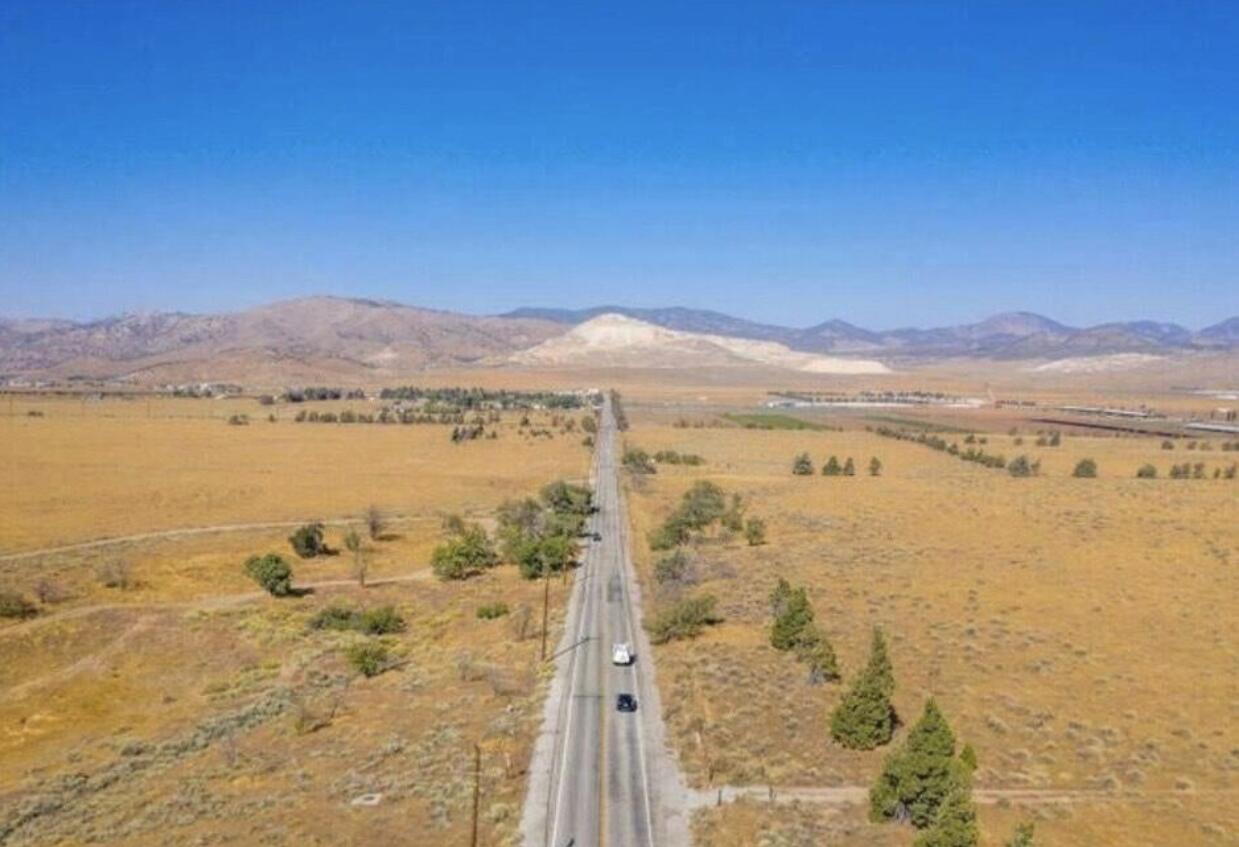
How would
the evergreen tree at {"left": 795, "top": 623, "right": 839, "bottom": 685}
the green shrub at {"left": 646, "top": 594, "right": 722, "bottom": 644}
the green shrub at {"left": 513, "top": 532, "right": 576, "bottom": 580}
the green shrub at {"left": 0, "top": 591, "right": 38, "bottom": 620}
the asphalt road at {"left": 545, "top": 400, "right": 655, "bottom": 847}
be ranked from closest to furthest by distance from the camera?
the asphalt road at {"left": 545, "top": 400, "right": 655, "bottom": 847}, the evergreen tree at {"left": 795, "top": 623, "right": 839, "bottom": 685}, the green shrub at {"left": 646, "top": 594, "right": 722, "bottom": 644}, the green shrub at {"left": 0, "top": 591, "right": 38, "bottom": 620}, the green shrub at {"left": 513, "top": 532, "right": 576, "bottom": 580}

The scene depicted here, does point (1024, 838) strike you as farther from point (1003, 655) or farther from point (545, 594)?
point (545, 594)

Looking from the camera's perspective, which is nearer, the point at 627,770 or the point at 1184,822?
the point at 1184,822

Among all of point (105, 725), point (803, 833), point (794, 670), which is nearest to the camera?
point (803, 833)

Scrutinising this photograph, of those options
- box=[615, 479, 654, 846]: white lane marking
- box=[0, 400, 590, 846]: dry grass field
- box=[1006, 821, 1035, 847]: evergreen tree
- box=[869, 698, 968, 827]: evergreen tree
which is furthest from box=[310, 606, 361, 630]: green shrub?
box=[1006, 821, 1035, 847]: evergreen tree

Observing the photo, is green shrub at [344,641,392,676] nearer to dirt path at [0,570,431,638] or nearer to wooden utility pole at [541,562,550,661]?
wooden utility pole at [541,562,550,661]

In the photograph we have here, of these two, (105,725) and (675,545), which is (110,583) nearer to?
(105,725)

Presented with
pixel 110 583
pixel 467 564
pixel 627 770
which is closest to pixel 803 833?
pixel 627 770

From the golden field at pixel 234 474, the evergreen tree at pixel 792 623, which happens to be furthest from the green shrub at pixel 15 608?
the evergreen tree at pixel 792 623
